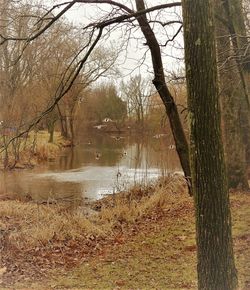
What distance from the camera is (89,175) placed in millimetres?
15141

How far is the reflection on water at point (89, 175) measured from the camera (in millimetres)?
11398

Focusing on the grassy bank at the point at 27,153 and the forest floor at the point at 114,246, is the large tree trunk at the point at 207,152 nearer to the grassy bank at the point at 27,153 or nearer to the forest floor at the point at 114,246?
the forest floor at the point at 114,246

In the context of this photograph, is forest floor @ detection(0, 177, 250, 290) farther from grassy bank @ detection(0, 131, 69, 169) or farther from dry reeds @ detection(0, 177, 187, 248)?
grassy bank @ detection(0, 131, 69, 169)

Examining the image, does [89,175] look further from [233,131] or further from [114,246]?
[114,246]

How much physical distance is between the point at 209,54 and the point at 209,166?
0.75 meters

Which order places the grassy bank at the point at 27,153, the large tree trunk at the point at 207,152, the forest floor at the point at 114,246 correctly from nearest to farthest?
the large tree trunk at the point at 207,152, the forest floor at the point at 114,246, the grassy bank at the point at 27,153

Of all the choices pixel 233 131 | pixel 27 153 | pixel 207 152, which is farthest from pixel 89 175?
pixel 207 152

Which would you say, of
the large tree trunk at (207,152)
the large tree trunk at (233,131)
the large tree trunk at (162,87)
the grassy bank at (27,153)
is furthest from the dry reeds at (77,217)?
the grassy bank at (27,153)

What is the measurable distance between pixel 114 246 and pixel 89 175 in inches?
366

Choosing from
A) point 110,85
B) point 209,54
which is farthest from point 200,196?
point 110,85

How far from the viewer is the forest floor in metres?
A: 4.54

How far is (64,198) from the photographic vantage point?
10.7 m

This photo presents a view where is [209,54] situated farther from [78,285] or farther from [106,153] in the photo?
[106,153]

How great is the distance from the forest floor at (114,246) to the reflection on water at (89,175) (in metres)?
1.75
